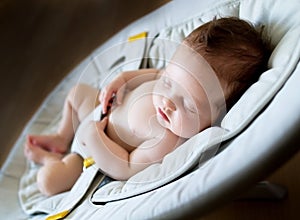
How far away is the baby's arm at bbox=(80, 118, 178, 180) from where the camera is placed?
849 millimetres

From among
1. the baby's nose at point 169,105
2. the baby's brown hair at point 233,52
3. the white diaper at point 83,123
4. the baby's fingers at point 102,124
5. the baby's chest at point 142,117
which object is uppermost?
the baby's brown hair at point 233,52

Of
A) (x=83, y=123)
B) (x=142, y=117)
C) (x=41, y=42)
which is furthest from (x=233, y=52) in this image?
(x=41, y=42)

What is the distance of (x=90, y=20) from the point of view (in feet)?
5.07

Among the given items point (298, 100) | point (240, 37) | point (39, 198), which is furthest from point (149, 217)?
point (39, 198)

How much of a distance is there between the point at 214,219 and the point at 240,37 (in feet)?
1.53

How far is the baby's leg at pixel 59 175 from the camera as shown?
96 centimetres

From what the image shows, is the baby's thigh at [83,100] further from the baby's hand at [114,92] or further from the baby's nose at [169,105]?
the baby's nose at [169,105]

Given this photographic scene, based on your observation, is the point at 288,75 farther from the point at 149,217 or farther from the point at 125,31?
the point at 125,31

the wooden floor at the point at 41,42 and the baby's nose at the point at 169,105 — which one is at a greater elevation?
the baby's nose at the point at 169,105

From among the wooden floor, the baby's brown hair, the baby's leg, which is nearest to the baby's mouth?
the baby's brown hair

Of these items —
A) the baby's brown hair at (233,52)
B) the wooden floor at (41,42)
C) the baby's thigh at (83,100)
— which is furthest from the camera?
A: the wooden floor at (41,42)

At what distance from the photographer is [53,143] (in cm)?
108

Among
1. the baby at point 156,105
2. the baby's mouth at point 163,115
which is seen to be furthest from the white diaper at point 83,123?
the baby's mouth at point 163,115

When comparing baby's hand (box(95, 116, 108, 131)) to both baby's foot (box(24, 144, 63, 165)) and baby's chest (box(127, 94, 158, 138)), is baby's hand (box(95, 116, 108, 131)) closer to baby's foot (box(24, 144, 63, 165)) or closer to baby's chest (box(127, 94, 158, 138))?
baby's chest (box(127, 94, 158, 138))
